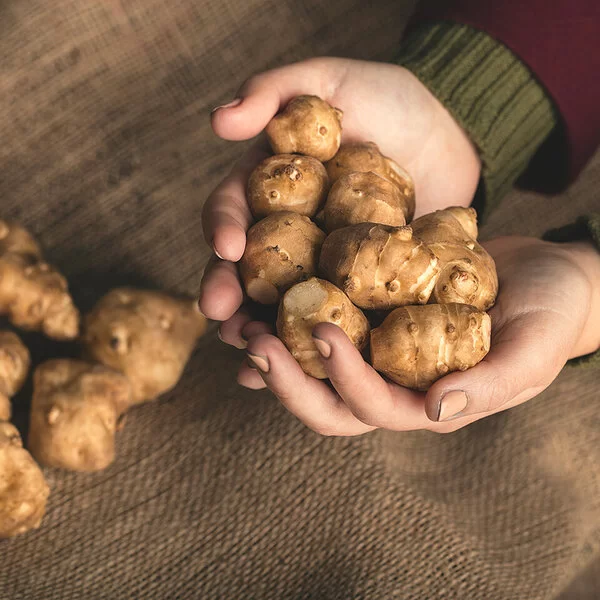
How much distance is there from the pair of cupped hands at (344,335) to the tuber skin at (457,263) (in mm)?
65

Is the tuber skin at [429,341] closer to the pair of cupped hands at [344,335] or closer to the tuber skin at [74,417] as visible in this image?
the pair of cupped hands at [344,335]

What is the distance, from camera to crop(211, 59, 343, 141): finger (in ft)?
3.47

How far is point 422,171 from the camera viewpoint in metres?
1.37

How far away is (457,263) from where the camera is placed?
93 cm

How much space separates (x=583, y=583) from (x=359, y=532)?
845 mm

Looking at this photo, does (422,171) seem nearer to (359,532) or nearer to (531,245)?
(531,245)

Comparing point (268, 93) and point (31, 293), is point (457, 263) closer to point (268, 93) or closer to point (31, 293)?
point (268, 93)

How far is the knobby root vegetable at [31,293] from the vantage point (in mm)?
1345

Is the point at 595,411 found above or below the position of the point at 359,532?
below

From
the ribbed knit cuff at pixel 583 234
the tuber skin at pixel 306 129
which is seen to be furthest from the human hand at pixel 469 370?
the tuber skin at pixel 306 129

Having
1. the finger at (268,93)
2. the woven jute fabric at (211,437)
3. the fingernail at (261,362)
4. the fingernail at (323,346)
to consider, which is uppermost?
the finger at (268,93)

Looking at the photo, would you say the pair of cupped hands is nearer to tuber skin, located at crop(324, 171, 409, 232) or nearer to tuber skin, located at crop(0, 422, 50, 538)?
tuber skin, located at crop(324, 171, 409, 232)

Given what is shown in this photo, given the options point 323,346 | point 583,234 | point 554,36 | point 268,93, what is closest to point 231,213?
point 268,93

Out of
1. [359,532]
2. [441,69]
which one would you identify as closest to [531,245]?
[441,69]
